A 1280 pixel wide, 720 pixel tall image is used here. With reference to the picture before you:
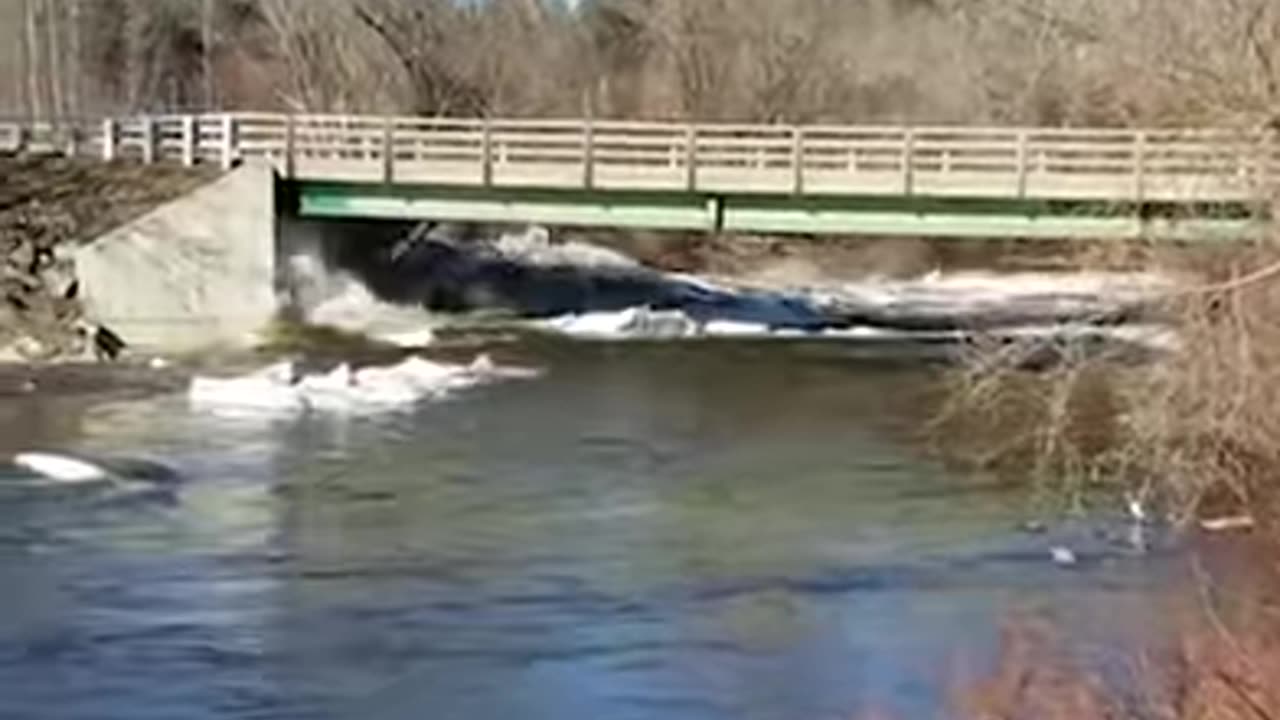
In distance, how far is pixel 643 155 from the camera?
154 ft

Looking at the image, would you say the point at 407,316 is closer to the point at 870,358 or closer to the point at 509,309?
the point at 509,309

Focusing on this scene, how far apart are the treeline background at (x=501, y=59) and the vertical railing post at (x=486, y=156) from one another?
44.1 ft

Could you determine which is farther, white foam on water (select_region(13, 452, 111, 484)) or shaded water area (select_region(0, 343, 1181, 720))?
white foam on water (select_region(13, 452, 111, 484))

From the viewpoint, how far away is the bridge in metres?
44.8

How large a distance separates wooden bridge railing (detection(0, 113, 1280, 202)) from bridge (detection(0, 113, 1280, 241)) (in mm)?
31

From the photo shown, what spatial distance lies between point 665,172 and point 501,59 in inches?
1331

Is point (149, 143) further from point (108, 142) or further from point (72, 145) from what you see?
point (72, 145)

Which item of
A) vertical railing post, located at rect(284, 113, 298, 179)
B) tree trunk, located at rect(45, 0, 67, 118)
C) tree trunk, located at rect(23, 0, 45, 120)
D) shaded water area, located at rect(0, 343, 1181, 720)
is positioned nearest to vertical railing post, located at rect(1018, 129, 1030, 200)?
shaded water area, located at rect(0, 343, 1181, 720)

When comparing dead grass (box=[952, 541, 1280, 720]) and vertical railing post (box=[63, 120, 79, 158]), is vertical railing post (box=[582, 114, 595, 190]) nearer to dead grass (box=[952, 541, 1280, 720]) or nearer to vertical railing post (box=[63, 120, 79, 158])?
vertical railing post (box=[63, 120, 79, 158])

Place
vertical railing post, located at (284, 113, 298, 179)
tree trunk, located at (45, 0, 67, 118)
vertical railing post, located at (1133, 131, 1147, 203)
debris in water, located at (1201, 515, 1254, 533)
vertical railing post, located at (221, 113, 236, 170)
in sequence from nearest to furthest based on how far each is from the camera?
vertical railing post, located at (1133, 131, 1147, 203) < debris in water, located at (1201, 515, 1254, 533) < vertical railing post, located at (284, 113, 298, 179) < vertical railing post, located at (221, 113, 236, 170) < tree trunk, located at (45, 0, 67, 118)

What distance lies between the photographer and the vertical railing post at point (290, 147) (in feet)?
157

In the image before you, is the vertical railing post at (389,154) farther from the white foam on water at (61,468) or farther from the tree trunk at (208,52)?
the tree trunk at (208,52)

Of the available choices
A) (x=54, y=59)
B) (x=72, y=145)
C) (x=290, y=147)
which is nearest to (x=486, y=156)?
(x=290, y=147)

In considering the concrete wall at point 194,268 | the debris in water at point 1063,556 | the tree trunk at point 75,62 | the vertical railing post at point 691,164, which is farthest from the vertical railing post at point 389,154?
the tree trunk at point 75,62
